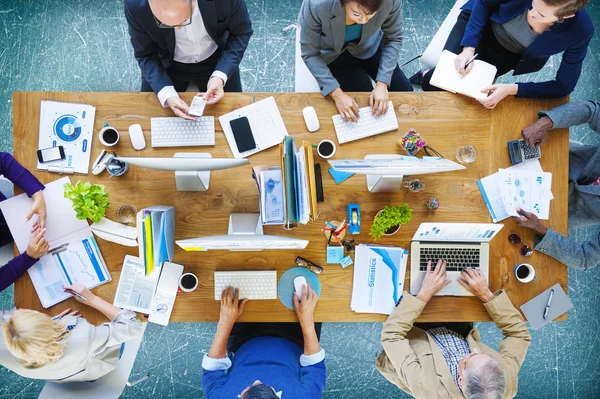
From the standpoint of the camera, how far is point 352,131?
6.74 ft

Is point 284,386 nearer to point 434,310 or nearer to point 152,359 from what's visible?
point 434,310

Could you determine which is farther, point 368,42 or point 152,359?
point 152,359

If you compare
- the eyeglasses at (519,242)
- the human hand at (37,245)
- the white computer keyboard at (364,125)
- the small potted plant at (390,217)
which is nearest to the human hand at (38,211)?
the human hand at (37,245)

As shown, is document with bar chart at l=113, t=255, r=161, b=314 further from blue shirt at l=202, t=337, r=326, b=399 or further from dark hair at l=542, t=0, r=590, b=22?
dark hair at l=542, t=0, r=590, b=22

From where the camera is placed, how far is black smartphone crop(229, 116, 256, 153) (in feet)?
6.66

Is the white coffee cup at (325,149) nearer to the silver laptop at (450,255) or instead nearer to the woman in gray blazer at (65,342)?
the silver laptop at (450,255)

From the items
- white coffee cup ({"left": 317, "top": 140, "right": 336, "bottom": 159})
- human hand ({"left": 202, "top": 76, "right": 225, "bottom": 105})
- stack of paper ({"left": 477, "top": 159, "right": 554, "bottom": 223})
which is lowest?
stack of paper ({"left": 477, "top": 159, "right": 554, "bottom": 223})

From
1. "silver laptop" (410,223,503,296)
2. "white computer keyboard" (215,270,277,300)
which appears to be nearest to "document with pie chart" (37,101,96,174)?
"white computer keyboard" (215,270,277,300)

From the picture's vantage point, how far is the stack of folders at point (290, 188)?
5.33ft

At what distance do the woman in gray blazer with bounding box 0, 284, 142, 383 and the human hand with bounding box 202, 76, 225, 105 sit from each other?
102 centimetres

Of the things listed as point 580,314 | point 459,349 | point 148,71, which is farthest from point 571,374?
point 148,71

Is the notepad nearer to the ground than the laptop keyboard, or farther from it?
nearer to the ground

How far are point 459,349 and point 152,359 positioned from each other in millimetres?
1838

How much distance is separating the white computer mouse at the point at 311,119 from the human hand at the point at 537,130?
96 centimetres
